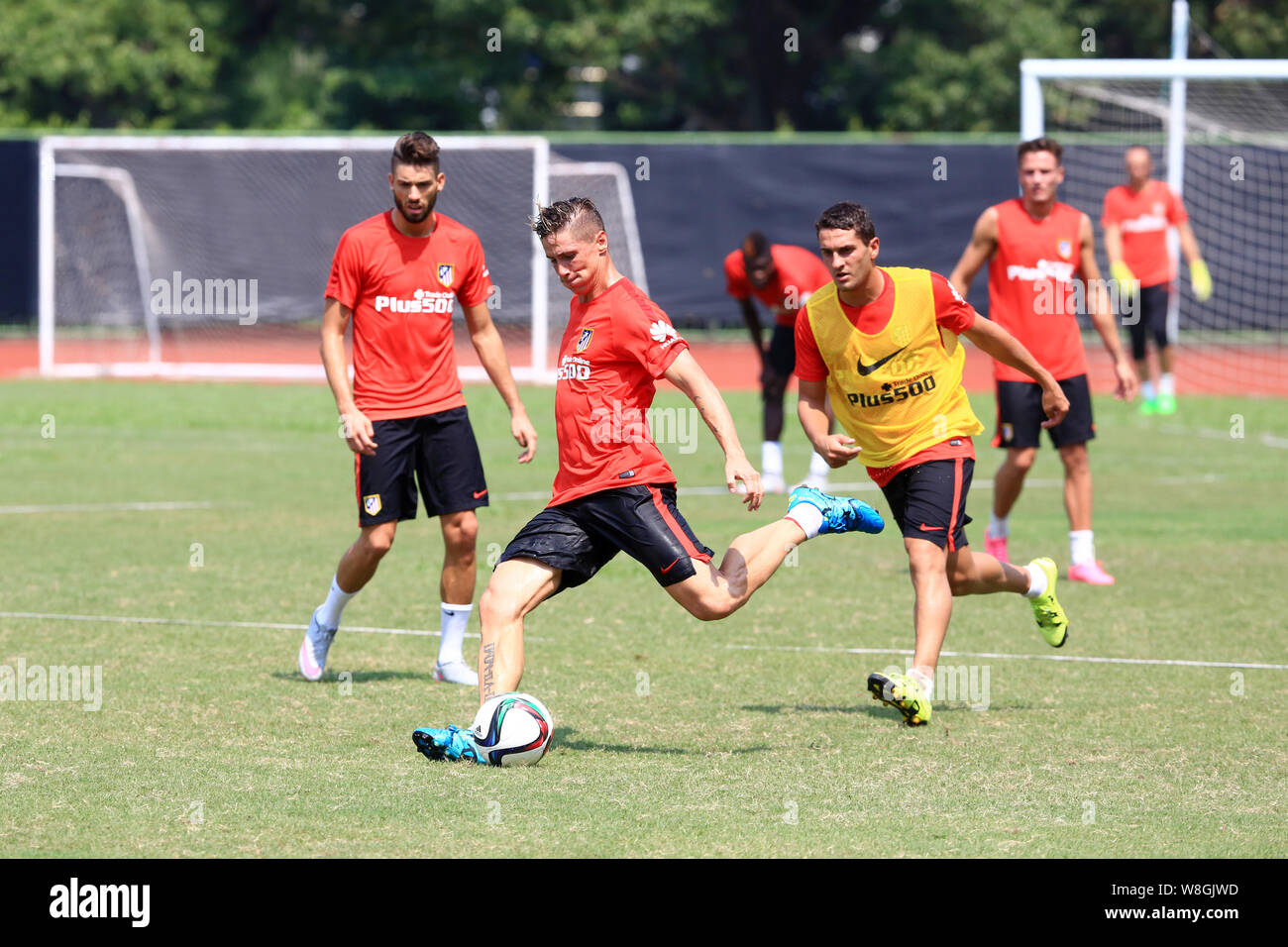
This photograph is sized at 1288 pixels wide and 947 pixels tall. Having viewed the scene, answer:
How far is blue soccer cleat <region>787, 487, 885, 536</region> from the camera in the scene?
6707 millimetres

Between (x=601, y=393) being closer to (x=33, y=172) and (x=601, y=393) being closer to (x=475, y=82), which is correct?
(x=33, y=172)

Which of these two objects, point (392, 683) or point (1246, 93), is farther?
point (1246, 93)

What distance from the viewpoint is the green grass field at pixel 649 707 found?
17.0ft

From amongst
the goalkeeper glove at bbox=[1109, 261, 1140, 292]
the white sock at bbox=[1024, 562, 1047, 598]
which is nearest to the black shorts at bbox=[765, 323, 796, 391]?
the goalkeeper glove at bbox=[1109, 261, 1140, 292]

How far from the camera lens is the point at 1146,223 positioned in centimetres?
1905

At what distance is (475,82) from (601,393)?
33285mm

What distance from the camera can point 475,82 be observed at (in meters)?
38.2

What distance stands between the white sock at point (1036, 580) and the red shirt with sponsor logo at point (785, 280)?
6023 millimetres

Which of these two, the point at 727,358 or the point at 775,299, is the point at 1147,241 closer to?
the point at 775,299

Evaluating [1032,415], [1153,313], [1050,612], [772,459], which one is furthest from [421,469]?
[1153,313]

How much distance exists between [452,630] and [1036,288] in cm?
438

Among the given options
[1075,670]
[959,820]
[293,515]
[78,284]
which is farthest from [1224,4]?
[959,820]

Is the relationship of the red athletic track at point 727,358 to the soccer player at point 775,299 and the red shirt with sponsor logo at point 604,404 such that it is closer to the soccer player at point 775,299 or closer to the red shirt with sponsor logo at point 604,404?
the soccer player at point 775,299

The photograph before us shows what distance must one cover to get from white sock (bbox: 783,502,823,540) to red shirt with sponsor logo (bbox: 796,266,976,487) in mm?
622
